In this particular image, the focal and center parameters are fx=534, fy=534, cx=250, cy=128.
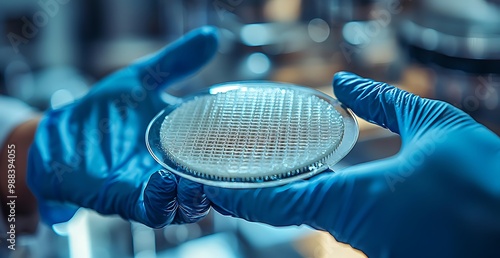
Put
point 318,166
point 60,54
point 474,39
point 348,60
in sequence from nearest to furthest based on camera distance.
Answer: point 318,166
point 474,39
point 348,60
point 60,54

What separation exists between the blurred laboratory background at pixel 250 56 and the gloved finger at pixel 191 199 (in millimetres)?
204

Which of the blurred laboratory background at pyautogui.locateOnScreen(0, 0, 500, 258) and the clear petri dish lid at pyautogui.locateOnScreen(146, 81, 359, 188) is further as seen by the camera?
the blurred laboratory background at pyautogui.locateOnScreen(0, 0, 500, 258)

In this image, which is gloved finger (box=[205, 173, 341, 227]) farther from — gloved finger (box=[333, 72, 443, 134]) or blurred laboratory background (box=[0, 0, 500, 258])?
blurred laboratory background (box=[0, 0, 500, 258])

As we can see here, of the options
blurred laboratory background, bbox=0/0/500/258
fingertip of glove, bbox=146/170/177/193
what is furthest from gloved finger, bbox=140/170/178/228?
blurred laboratory background, bbox=0/0/500/258

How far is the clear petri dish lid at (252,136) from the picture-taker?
550 mm

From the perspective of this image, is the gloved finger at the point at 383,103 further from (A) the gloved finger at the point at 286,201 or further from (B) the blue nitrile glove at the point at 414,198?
(A) the gloved finger at the point at 286,201

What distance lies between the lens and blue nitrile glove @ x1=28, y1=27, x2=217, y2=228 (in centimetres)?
74

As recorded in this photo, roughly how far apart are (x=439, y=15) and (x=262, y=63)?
0.36 m

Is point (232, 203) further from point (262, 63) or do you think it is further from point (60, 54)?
point (60, 54)

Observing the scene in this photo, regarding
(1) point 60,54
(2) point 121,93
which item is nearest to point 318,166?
(2) point 121,93

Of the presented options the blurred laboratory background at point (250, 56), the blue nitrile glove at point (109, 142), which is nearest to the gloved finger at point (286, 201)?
the blue nitrile glove at point (109, 142)

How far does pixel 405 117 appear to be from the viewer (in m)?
0.64

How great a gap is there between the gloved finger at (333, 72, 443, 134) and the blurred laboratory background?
227 mm

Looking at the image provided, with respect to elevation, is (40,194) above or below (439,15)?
below
